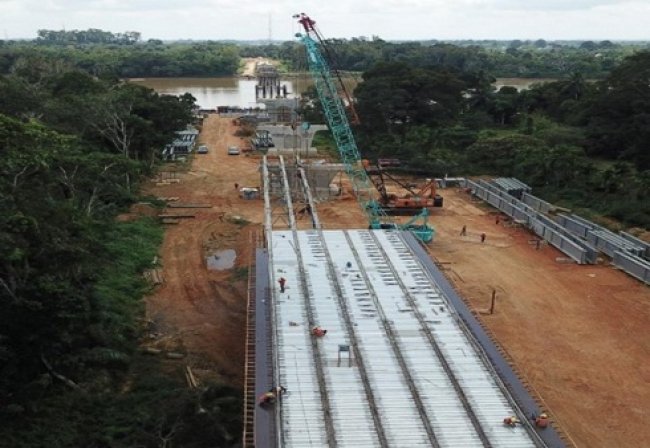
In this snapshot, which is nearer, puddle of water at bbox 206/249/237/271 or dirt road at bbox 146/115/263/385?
dirt road at bbox 146/115/263/385

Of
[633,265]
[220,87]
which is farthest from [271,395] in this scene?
[220,87]

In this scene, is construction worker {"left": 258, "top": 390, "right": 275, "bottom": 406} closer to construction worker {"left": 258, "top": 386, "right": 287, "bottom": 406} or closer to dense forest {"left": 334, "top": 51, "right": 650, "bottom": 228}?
construction worker {"left": 258, "top": 386, "right": 287, "bottom": 406}

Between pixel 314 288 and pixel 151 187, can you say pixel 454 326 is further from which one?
pixel 151 187

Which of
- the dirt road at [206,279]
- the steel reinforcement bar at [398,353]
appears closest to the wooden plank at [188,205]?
the dirt road at [206,279]

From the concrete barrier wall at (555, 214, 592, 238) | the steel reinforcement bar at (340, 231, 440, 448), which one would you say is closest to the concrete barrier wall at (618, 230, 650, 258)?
the concrete barrier wall at (555, 214, 592, 238)

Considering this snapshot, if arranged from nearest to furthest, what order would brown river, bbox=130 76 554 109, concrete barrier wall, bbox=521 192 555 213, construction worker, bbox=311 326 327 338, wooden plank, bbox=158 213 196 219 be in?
1. construction worker, bbox=311 326 327 338
2. wooden plank, bbox=158 213 196 219
3. concrete barrier wall, bbox=521 192 555 213
4. brown river, bbox=130 76 554 109

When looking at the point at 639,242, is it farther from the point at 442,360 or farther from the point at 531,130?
the point at 531,130

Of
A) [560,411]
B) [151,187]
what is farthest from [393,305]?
[151,187]
